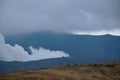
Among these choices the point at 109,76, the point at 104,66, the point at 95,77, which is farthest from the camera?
the point at 104,66

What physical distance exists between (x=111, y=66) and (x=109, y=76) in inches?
559

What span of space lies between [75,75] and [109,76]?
37.9ft

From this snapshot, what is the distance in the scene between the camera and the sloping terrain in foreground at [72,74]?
74062 millimetres

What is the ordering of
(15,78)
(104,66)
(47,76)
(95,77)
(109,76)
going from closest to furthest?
(15,78)
(47,76)
(95,77)
(109,76)
(104,66)

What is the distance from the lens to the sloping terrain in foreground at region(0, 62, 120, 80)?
74062 mm

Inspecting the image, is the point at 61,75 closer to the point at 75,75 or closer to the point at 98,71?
the point at 75,75

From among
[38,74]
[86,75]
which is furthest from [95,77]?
[38,74]

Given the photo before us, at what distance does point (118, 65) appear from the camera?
102m

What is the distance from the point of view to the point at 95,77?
80.6 meters

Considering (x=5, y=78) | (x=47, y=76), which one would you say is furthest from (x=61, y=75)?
(x=5, y=78)

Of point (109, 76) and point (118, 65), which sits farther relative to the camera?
point (118, 65)

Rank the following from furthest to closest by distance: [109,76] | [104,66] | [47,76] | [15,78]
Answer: [104,66]
[109,76]
[47,76]
[15,78]

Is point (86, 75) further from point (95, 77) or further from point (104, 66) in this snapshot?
point (104, 66)

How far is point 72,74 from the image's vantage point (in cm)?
8269
